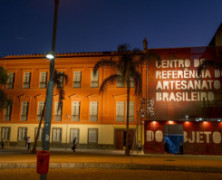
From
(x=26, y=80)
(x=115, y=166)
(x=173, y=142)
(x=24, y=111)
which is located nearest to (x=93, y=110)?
(x=24, y=111)

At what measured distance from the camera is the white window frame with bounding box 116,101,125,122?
32444 mm

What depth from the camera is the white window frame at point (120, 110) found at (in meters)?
32.4

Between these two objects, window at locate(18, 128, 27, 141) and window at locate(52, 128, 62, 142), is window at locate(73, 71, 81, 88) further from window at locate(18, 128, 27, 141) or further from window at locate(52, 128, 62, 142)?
window at locate(18, 128, 27, 141)

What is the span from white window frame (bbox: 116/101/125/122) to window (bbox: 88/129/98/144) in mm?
3073

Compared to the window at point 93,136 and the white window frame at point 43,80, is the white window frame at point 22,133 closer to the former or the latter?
the white window frame at point 43,80

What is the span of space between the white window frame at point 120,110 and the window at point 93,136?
3073mm

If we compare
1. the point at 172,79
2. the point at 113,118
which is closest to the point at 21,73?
the point at 113,118

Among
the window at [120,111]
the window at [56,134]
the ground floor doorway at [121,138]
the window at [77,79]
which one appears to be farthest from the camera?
the window at [77,79]

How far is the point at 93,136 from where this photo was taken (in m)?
32.8

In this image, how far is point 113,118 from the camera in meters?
32.5

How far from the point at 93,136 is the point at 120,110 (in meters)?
4.47

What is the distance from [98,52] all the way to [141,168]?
22.3m

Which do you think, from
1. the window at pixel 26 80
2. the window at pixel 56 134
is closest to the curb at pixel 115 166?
the window at pixel 56 134

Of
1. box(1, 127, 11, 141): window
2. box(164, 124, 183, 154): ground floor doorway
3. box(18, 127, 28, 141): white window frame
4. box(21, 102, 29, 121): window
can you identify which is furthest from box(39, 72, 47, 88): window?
box(164, 124, 183, 154): ground floor doorway
